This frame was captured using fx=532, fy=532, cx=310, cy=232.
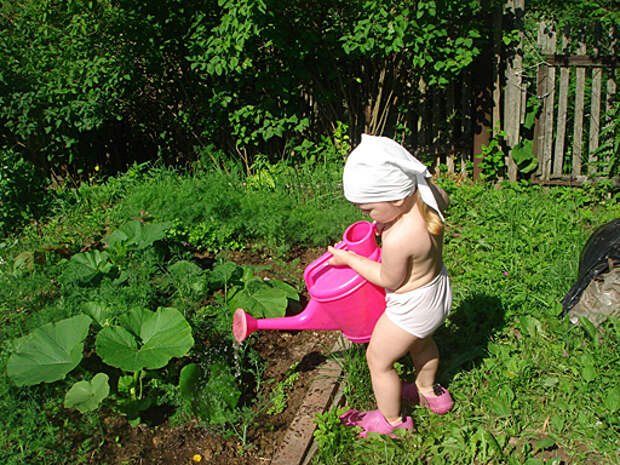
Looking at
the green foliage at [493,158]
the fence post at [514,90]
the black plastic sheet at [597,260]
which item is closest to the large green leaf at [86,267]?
the black plastic sheet at [597,260]

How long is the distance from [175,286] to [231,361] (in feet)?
2.17

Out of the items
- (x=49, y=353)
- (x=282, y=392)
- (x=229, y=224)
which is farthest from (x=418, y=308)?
(x=229, y=224)

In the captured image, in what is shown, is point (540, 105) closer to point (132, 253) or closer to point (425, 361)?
point (425, 361)

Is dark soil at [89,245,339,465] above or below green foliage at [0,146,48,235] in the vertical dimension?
below

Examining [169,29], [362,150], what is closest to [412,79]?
[169,29]

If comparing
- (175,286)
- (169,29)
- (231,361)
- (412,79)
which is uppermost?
(169,29)

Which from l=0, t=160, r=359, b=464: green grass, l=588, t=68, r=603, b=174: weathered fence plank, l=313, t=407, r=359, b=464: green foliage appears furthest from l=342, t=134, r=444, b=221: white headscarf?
l=588, t=68, r=603, b=174: weathered fence plank

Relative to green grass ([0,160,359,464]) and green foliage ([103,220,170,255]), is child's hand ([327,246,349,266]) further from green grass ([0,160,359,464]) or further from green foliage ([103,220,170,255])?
green foliage ([103,220,170,255])

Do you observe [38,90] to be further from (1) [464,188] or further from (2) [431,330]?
(2) [431,330]

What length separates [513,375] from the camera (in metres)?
2.63

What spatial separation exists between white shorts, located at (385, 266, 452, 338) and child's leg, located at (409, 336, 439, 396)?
0.68 ft

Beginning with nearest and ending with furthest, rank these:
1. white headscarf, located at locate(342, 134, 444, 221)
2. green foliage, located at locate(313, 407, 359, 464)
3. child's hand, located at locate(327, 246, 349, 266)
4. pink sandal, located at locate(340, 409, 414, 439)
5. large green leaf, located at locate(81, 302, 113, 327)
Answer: white headscarf, located at locate(342, 134, 444, 221), child's hand, located at locate(327, 246, 349, 266), green foliage, located at locate(313, 407, 359, 464), pink sandal, located at locate(340, 409, 414, 439), large green leaf, located at locate(81, 302, 113, 327)

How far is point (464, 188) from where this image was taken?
5250 millimetres

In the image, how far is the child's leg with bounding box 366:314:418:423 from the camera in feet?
6.97
